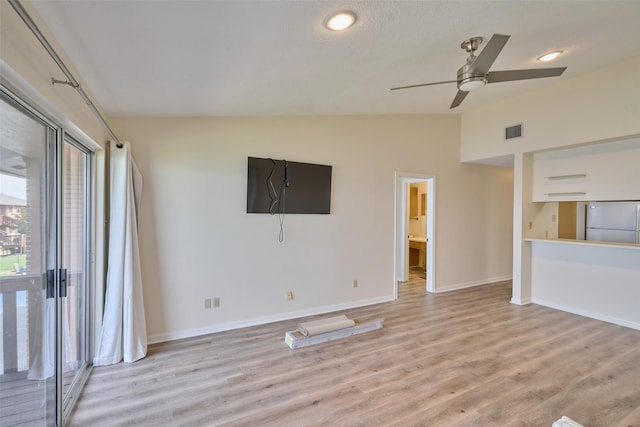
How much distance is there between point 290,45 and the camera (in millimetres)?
2109

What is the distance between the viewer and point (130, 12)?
1.53m

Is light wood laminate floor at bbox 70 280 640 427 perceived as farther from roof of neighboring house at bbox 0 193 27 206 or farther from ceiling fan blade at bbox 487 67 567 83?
ceiling fan blade at bbox 487 67 567 83

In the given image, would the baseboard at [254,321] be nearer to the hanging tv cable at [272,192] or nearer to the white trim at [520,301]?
the hanging tv cable at [272,192]

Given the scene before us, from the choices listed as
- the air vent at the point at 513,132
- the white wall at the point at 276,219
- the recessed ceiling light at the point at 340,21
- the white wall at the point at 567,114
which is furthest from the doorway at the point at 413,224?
the recessed ceiling light at the point at 340,21

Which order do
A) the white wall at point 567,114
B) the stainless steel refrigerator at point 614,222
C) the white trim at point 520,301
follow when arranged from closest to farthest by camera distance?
1. the white wall at point 567,114
2. the white trim at point 520,301
3. the stainless steel refrigerator at point 614,222

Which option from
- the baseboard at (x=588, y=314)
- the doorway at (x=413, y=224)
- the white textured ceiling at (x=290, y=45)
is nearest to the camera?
the white textured ceiling at (x=290, y=45)

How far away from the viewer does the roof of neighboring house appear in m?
1.48

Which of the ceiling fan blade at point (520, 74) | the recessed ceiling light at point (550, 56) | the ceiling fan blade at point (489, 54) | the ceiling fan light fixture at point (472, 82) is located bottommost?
the ceiling fan light fixture at point (472, 82)

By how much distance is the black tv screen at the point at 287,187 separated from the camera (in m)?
3.65

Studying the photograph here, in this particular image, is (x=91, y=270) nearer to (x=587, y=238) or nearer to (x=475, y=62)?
(x=475, y=62)

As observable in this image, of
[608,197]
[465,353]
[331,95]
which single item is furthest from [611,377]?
[331,95]

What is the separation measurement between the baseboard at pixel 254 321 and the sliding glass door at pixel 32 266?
3.39 feet

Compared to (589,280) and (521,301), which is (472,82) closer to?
(589,280)

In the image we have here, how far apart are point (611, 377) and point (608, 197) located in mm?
2373
